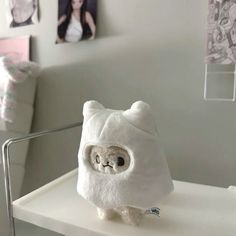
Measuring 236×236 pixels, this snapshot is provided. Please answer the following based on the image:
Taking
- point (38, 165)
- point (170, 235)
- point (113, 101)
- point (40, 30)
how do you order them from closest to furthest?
point (170, 235)
point (113, 101)
point (40, 30)
point (38, 165)

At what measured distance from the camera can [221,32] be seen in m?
Result: 0.93

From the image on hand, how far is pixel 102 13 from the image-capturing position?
1.15m

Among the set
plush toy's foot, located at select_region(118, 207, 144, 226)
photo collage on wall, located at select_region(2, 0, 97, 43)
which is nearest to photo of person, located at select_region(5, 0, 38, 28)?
photo collage on wall, located at select_region(2, 0, 97, 43)

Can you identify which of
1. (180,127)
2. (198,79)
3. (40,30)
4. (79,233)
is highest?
(40,30)

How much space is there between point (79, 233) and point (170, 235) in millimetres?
209

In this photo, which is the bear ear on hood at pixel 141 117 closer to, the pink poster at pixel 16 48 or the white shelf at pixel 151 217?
the white shelf at pixel 151 217

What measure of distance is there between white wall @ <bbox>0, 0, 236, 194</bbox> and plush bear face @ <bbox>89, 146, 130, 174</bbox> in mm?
427

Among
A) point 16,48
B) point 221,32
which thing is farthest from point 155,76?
point 16,48

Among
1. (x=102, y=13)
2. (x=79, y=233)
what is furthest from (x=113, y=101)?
(x=79, y=233)

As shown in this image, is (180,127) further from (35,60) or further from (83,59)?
(35,60)

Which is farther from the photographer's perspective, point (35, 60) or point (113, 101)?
point (35, 60)

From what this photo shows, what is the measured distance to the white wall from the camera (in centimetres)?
101

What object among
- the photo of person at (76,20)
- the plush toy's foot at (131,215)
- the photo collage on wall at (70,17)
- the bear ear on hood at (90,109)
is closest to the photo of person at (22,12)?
the photo collage on wall at (70,17)

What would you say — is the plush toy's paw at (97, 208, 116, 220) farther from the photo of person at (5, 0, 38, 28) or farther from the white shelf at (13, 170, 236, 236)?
the photo of person at (5, 0, 38, 28)
